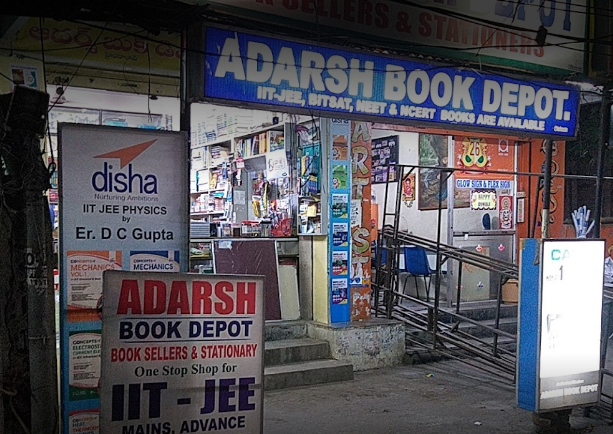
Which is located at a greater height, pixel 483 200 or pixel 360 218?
pixel 483 200

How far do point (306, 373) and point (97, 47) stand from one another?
4133 millimetres

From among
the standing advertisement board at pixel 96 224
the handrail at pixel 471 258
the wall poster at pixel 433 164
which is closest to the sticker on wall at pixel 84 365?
the standing advertisement board at pixel 96 224

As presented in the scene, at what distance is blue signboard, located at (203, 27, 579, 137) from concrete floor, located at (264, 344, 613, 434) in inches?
112

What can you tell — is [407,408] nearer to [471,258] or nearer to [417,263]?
[471,258]

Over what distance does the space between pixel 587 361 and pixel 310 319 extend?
3557 mm

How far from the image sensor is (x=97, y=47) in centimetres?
638

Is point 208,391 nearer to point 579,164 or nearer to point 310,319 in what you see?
point 310,319

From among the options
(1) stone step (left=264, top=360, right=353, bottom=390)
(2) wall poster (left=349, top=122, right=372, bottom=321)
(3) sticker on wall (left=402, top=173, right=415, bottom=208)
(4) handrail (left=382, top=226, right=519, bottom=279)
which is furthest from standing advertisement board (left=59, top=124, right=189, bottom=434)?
(3) sticker on wall (left=402, top=173, right=415, bottom=208)

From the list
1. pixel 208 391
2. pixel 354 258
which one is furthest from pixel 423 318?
pixel 208 391

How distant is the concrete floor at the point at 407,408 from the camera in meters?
6.18

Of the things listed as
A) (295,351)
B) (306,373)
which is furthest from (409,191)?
(306,373)

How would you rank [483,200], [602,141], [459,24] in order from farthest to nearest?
[483,200] → [602,141] → [459,24]

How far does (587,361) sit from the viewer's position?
616 cm

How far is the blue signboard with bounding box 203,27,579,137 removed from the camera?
517 centimetres
